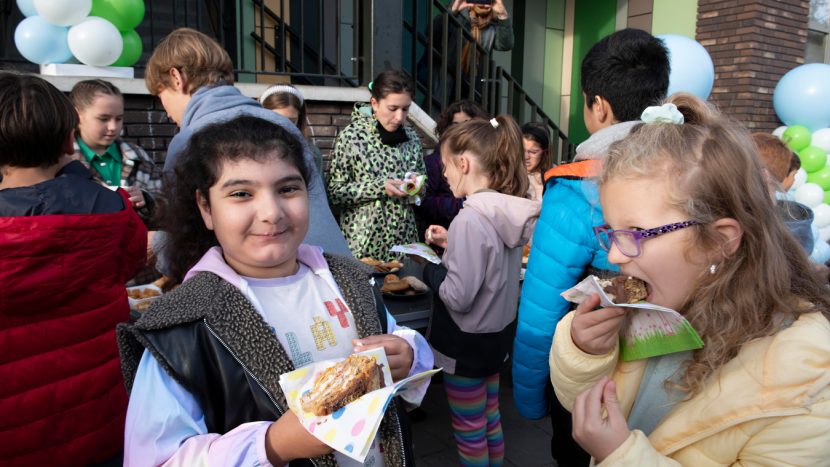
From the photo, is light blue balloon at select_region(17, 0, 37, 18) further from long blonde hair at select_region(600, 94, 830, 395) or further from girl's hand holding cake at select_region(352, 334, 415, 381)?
long blonde hair at select_region(600, 94, 830, 395)

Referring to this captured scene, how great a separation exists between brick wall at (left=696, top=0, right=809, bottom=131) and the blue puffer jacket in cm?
824

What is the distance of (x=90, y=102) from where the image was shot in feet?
12.2

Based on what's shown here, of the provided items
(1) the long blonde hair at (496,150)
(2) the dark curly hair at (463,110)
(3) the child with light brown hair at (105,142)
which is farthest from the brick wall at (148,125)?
(1) the long blonde hair at (496,150)

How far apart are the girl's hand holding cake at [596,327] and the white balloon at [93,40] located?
443cm

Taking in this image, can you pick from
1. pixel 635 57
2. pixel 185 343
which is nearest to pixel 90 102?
pixel 185 343

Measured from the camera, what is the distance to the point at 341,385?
1205mm

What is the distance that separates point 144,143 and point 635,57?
4.12 m

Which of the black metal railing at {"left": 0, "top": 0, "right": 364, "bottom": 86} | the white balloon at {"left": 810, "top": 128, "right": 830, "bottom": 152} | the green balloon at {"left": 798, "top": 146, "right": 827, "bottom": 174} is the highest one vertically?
the black metal railing at {"left": 0, "top": 0, "right": 364, "bottom": 86}

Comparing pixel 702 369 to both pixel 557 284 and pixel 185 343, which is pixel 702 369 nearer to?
pixel 557 284

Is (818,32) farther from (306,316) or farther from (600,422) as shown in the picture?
(306,316)

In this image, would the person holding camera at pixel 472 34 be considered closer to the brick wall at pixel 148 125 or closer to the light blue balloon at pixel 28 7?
the brick wall at pixel 148 125

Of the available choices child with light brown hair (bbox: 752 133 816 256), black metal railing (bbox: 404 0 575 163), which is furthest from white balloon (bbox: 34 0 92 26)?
child with light brown hair (bbox: 752 133 816 256)

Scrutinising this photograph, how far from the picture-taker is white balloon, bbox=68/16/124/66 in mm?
4402

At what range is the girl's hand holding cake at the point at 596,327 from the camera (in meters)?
1.49
